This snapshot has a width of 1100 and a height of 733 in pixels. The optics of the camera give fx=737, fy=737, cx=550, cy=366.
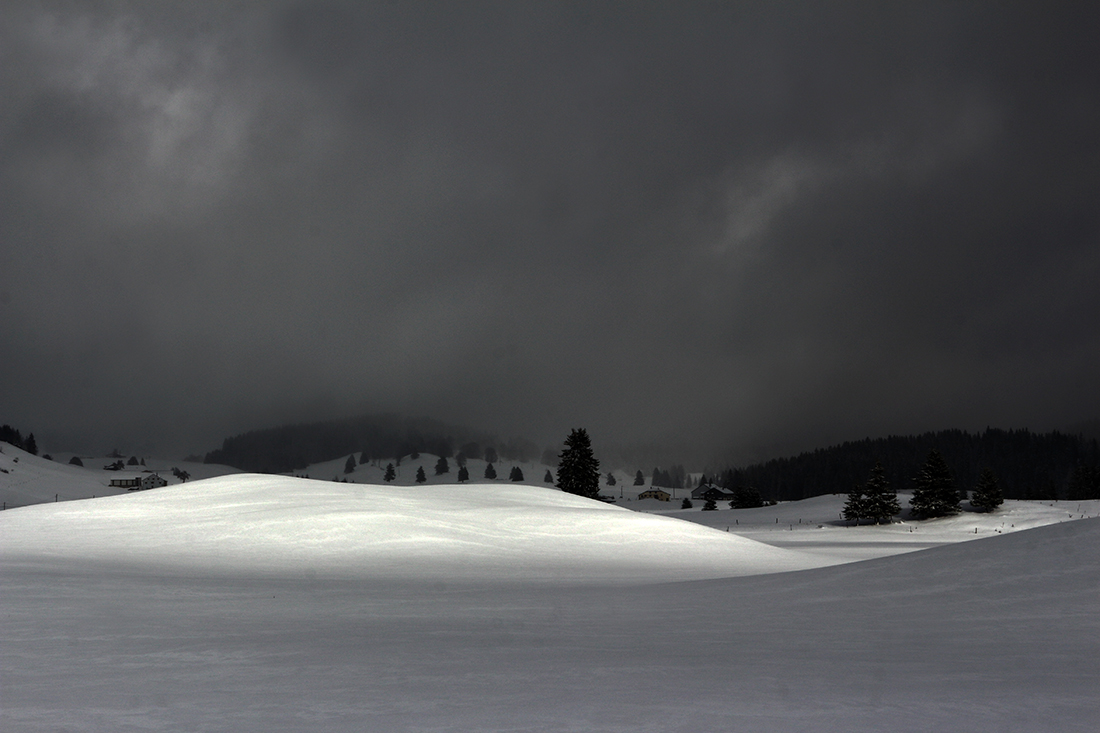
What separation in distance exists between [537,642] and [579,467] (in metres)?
73.8

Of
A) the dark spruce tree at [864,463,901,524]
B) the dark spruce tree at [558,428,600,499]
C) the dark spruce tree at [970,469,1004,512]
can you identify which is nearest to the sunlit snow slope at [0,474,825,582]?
the dark spruce tree at [558,428,600,499]

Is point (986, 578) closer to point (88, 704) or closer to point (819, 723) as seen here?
point (819, 723)

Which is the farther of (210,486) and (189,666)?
(210,486)

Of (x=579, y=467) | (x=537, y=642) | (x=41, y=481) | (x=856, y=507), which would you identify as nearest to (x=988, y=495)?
(x=856, y=507)

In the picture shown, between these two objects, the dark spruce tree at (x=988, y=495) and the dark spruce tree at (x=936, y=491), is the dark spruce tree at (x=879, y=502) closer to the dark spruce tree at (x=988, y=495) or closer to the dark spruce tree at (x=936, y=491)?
the dark spruce tree at (x=936, y=491)

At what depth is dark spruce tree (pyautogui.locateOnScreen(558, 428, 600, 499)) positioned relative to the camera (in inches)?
3231

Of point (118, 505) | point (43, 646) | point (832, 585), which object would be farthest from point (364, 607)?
point (118, 505)

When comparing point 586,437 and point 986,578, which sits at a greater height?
point 586,437

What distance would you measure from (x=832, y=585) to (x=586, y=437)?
69868mm

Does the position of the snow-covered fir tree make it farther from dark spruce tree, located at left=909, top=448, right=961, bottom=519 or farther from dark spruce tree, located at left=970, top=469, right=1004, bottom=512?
dark spruce tree, located at left=970, top=469, right=1004, bottom=512

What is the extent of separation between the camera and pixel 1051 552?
43.9 ft

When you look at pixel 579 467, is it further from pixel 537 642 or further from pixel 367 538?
pixel 537 642

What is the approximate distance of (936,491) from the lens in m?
79.5

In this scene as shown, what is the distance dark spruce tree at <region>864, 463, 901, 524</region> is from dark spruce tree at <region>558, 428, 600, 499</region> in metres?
29.6
